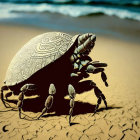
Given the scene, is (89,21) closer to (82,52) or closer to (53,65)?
(82,52)


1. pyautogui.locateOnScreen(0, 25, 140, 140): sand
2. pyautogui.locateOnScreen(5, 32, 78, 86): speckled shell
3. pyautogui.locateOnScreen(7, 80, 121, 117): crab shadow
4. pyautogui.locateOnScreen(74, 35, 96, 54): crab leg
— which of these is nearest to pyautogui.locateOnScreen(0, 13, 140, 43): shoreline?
pyautogui.locateOnScreen(0, 25, 140, 140): sand

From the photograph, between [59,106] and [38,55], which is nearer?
[38,55]

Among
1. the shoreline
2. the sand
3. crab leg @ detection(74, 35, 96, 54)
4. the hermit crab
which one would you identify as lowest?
the sand

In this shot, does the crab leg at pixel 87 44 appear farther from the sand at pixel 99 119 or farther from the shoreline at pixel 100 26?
the shoreline at pixel 100 26

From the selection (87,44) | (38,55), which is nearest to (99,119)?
(87,44)

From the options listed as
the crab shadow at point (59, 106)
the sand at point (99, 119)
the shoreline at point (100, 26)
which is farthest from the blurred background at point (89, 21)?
the crab shadow at point (59, 106)

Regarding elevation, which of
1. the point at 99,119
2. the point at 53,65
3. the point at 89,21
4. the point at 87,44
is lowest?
the point at 99,119

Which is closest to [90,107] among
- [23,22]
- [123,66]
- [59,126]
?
[59,126]

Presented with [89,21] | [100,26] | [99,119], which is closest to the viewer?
[99,119]

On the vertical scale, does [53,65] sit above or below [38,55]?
below

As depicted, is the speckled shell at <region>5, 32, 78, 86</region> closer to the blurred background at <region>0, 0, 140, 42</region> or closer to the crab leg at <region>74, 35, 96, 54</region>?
the crab leg at <region>74, 35, 96, 54</region>
